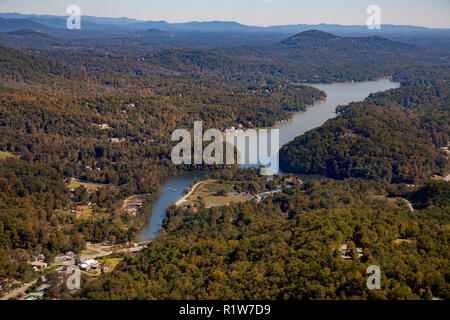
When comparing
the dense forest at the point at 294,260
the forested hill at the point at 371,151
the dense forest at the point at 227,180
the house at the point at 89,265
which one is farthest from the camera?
the forested hill at the point at 371,151

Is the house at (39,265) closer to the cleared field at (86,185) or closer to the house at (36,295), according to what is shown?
the house at (36,295)

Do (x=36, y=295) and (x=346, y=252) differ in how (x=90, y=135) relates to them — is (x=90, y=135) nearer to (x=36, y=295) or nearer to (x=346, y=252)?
(x=36, y=295)

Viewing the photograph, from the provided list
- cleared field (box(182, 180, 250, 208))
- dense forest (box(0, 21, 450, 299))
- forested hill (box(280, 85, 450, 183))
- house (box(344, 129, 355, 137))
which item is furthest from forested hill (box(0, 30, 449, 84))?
cleared field (box(182, 180, 250, 208))

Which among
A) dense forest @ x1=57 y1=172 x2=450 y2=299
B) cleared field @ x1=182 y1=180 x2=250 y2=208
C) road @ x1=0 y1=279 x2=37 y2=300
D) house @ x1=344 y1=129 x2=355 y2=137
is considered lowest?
road @ x1=0 y1=279 x2=37 y2=300

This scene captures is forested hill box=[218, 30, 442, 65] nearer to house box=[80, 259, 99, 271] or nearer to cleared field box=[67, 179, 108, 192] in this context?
cleared field box=[67, 179, 108, 192]

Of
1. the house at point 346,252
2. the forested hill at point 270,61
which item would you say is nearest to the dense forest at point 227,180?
the house at point 346,252
